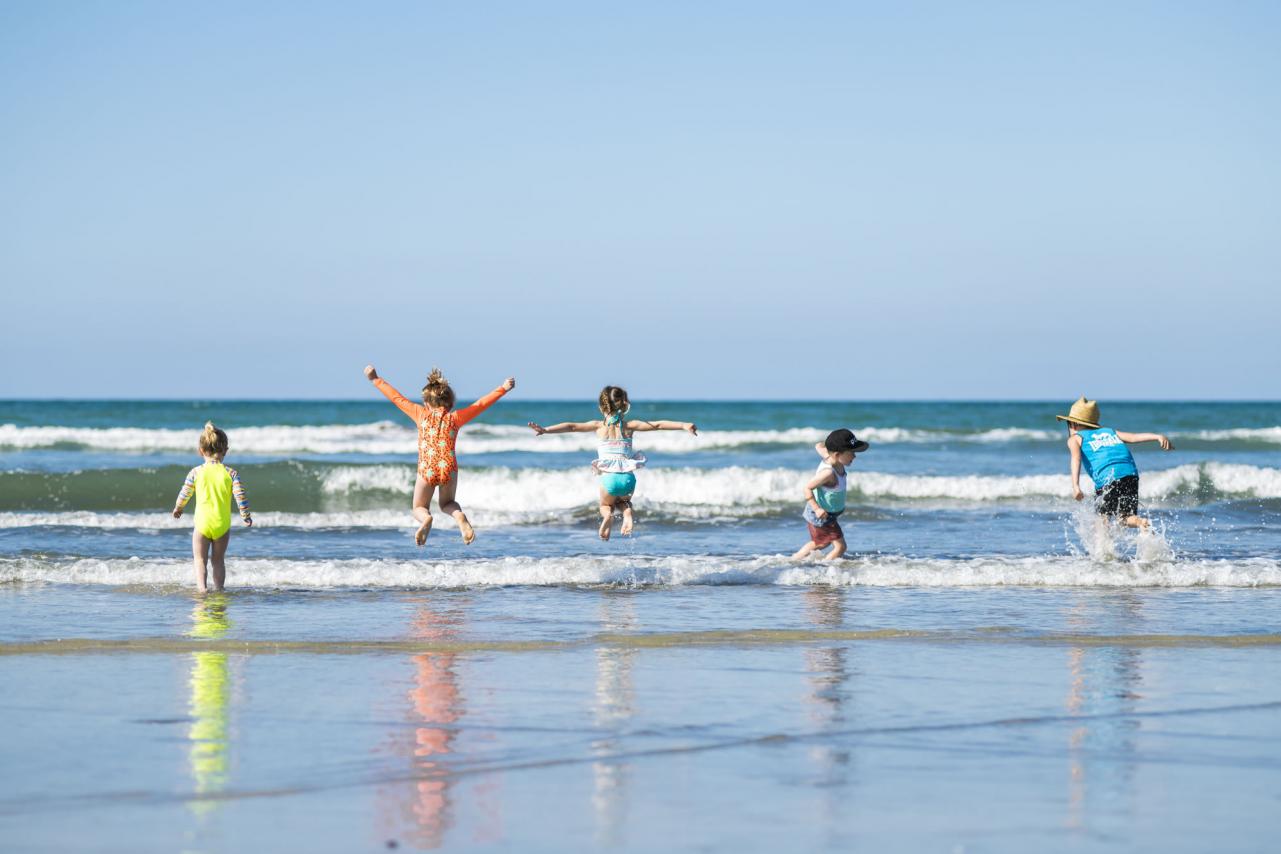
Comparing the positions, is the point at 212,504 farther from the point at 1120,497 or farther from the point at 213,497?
the point at 1120,497

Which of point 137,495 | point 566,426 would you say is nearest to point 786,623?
point 566,426

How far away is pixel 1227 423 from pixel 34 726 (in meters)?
58.8

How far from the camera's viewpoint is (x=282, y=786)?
463 centimetres

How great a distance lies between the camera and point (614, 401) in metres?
12.0

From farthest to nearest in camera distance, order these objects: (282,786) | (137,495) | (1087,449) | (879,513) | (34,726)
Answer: (137,495)
(879,513)
(1087,449)
(34,726)
(282,786)

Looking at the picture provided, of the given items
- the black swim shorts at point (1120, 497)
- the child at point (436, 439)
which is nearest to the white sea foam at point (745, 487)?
the black swim shorts at point (1120, 497)

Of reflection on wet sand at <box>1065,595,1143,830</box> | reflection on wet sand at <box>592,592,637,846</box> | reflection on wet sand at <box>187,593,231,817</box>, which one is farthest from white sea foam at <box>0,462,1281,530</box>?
reflection on wet sand at <box>187,593,231,817</box>

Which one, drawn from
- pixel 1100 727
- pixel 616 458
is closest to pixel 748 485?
pixel 616 458

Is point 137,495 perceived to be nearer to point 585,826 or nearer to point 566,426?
point 566,426

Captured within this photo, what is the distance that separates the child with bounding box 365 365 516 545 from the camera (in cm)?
1145

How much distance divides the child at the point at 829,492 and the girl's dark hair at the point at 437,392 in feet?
10.7

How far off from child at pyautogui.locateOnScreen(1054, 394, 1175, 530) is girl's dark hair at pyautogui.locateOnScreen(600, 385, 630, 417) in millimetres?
4022

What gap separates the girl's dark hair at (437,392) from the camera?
1156 centimetres

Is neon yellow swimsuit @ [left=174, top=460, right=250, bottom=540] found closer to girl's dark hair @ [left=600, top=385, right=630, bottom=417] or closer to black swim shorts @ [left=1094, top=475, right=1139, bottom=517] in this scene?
girl's dark hair @ [left=600, top=385, right=630, bottom=417]
